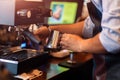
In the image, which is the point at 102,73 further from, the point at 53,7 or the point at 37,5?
the point at 53,7

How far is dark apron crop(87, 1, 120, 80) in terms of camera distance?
943mm

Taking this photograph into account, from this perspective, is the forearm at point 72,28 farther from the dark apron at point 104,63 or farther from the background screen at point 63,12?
the background screen at point 63,12

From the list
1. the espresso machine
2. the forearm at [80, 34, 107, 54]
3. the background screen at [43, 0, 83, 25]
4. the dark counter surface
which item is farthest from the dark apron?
the background screen at [43, 0, 83, 25]

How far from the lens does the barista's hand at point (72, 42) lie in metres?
0.99

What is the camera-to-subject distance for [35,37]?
1.27 metres

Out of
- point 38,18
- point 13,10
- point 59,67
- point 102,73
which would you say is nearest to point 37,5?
point 38,18

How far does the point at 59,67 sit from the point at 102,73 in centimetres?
34

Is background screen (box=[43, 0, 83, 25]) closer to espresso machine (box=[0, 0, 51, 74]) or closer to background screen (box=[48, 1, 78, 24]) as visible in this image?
background screen (box=[48, 1, 78, 24])

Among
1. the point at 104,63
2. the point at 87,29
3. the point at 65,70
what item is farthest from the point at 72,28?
the point at 104,63

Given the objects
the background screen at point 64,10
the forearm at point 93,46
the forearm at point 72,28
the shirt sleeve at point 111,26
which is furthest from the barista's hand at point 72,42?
the background screen at point 64,10

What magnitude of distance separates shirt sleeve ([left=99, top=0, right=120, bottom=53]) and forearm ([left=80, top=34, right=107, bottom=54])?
0.07ft

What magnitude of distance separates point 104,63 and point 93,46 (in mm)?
113

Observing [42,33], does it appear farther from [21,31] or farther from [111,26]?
[111,26]

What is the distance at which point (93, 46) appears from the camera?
3.02 ft
